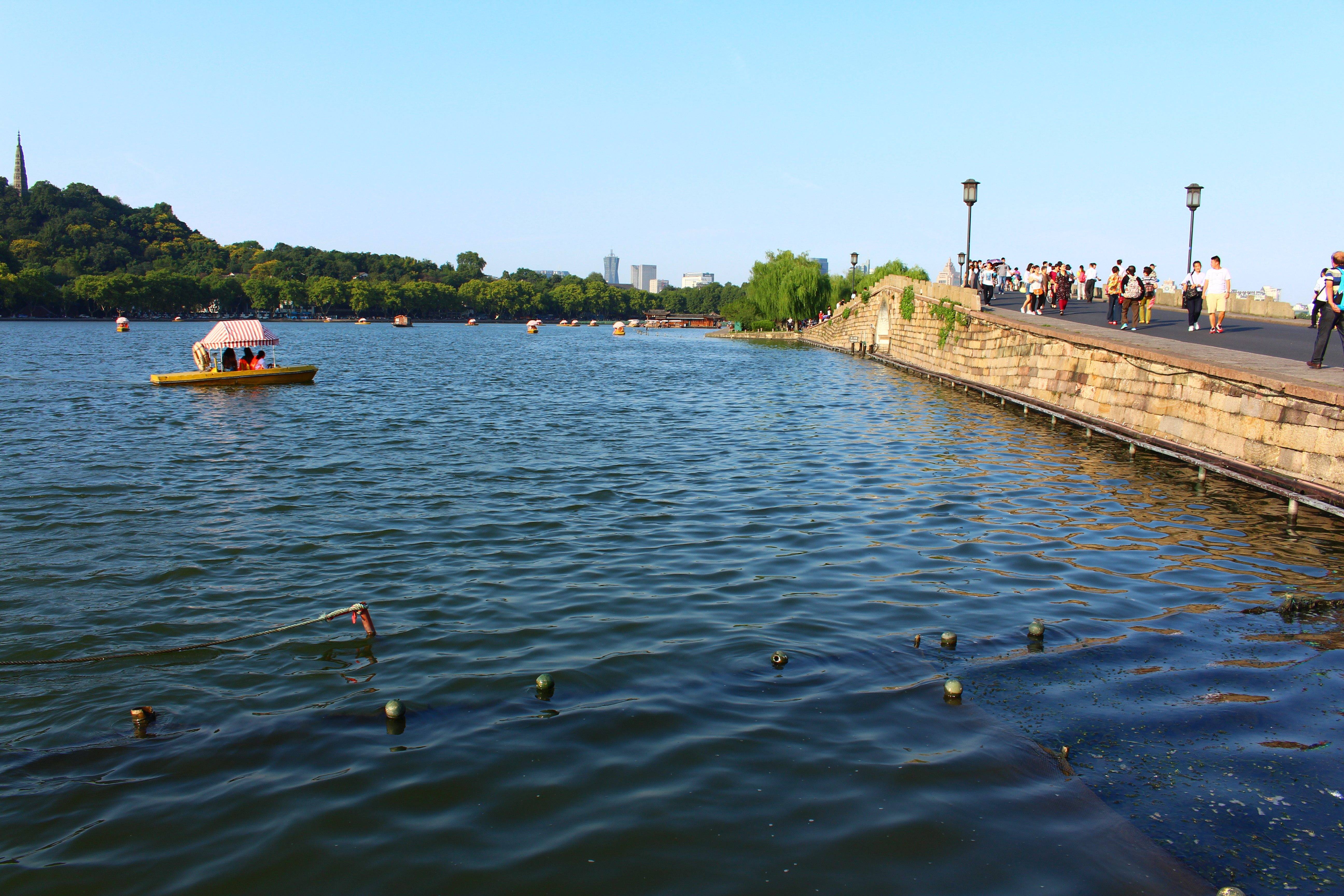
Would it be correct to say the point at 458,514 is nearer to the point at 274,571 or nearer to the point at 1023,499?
the point at 274,571

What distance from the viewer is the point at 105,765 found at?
5.16 meters

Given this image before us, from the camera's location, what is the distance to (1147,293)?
21297mm

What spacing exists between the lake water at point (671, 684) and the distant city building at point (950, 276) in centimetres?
3071

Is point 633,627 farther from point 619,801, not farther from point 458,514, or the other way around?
point 458,514

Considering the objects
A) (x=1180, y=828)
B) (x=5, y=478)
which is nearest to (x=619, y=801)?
(x=1180, y=828)

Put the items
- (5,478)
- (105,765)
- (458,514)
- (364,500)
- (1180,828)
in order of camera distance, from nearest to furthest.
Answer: (1180,828) → (105,765) → (458,514) → (364,500) → (5,478)

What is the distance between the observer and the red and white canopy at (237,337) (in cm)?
2761

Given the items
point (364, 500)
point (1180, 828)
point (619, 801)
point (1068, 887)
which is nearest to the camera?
point (1068, 887)

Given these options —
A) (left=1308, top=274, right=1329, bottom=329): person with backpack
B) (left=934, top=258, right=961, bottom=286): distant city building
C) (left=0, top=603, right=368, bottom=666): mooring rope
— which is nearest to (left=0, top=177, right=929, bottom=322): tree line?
(left=934, top=258, right=961, bottom=286): distant city building

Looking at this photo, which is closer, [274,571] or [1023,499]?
[274,571]

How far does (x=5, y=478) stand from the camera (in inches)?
537

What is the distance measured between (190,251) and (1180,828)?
170417mm

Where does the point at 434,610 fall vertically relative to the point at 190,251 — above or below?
below

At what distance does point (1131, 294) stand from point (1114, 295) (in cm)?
238
